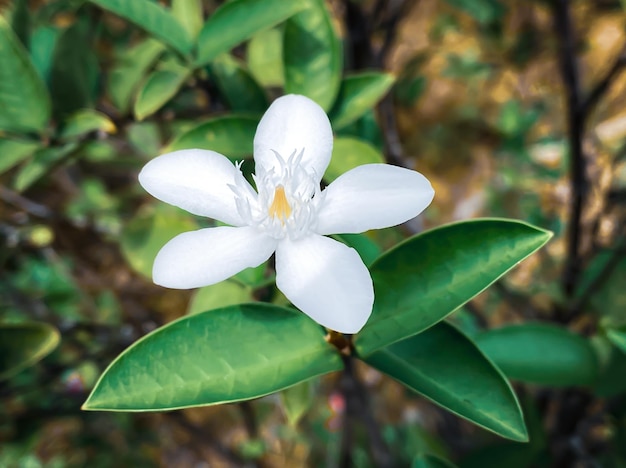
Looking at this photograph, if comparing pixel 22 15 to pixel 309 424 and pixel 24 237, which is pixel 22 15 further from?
pixel 309 424

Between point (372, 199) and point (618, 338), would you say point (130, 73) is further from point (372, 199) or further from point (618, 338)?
point (618, 338)

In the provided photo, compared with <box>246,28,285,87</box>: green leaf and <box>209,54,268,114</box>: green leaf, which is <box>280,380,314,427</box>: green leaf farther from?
<box>246,28,285,87</box>: green leaf

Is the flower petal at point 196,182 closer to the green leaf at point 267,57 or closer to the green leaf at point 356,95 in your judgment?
the green leaf at point 356,95

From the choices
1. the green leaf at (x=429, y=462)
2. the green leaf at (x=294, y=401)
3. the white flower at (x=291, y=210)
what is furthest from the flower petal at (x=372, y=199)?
the green leaf at (x=429, y=462)

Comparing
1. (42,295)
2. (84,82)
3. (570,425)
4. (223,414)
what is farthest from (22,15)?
(223,414)

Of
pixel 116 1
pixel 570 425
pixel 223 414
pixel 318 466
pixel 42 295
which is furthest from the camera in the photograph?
pixel 223 414

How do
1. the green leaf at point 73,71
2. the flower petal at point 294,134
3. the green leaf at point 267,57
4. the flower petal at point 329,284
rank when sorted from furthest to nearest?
1. the green leaf at point 267,57
2. the green leaf at point 73,71
3. the flower petal at point 294,134
4. the flower petal at point 329,284

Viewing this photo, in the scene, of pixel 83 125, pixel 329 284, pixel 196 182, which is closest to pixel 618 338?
pixel 329 284
